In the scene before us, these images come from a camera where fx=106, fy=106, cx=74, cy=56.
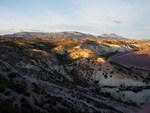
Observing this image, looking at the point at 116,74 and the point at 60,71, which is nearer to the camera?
the point at 116,74

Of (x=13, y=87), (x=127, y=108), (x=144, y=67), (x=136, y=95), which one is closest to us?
(x=13, y=87)

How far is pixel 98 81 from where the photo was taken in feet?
170

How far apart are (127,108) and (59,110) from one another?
26.8m

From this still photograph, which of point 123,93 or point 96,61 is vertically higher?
point 96,61

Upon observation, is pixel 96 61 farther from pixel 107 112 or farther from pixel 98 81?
pixel 107 112

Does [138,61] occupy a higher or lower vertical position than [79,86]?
higher

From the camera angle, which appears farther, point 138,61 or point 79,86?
point 138,61

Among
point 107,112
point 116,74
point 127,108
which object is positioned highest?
point 116,74

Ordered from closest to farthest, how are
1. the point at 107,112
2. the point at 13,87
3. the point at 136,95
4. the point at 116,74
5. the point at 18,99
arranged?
the point at 18,99
the point at 13,87
the point at 107,112
the point at 136,95
the point at 116,74

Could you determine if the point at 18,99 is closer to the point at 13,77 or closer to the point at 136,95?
the point at 13,77

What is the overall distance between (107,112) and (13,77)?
23.2m

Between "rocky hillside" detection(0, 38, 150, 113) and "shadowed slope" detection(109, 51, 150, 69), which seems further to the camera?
"shadowed slope" detection(109, 51, 150, 69)

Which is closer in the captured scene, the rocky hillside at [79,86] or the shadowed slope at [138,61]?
the rocky hillside at [79,86]

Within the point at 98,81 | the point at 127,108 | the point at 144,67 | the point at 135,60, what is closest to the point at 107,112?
the point at 127,108
